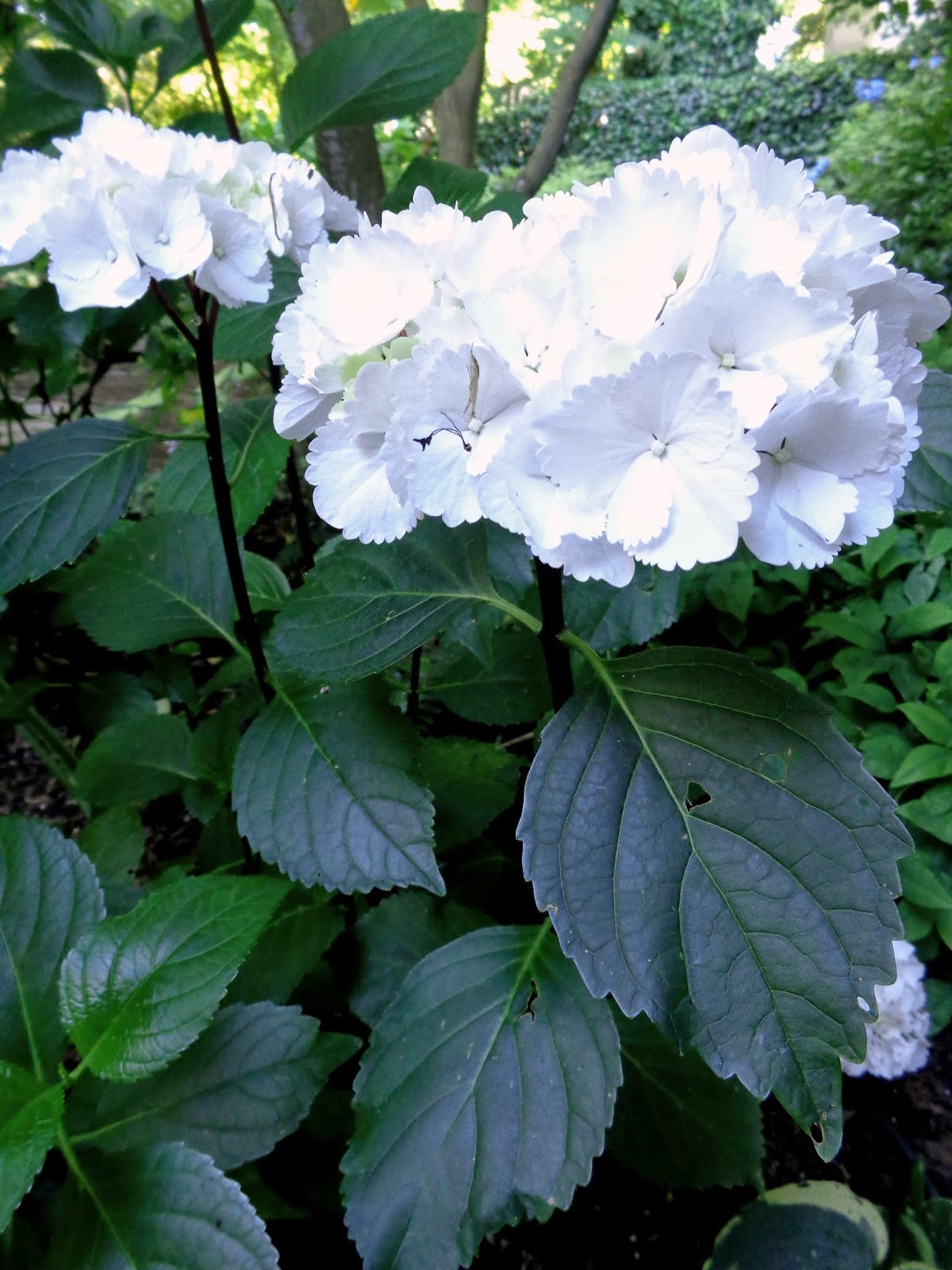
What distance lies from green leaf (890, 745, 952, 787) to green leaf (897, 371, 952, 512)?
694 mm

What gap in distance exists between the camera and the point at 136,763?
3.46ft

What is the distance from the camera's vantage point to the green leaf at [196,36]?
0.97 meters

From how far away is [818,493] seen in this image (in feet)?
1.56

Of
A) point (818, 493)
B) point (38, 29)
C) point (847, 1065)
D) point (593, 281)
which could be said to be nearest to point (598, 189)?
point (593, 281)

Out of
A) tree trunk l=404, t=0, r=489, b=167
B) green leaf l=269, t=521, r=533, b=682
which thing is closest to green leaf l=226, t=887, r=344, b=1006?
green leaf l=269, t=521, r=533, b=682

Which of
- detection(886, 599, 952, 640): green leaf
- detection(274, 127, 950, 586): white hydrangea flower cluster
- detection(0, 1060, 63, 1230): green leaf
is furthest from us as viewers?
detection(886, 599, 952, 640): green leaf

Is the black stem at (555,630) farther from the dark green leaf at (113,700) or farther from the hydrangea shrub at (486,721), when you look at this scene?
the dark green leaf at (113,700)

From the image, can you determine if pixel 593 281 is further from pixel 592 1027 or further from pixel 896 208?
pixel 896 208

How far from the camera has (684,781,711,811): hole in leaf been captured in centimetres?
58

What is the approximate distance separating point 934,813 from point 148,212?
1.25 metres

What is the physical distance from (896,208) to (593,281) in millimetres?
3317

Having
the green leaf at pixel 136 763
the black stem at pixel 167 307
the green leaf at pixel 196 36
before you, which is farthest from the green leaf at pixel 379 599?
the green leaf at pixel 196 36

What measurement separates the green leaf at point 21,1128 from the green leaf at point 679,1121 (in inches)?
21.8

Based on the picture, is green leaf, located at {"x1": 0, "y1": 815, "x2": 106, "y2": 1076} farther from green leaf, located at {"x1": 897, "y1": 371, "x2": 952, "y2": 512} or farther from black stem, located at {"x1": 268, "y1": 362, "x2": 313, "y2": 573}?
green leaf, located at {"x1": 897, "y1": 371, "x2": 952, "y2": 512}
